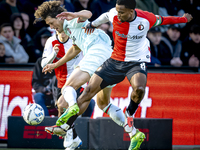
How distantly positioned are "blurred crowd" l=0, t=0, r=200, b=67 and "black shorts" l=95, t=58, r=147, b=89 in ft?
8.31

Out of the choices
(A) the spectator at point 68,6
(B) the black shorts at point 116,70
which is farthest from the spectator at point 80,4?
(B) the black shorts at point 116,70

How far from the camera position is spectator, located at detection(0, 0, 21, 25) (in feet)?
23.0

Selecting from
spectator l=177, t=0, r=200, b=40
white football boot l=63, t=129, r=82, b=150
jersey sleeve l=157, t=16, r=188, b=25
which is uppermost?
spectator l=177, t=0, r=200, b=40

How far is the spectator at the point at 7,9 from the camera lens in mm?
7008

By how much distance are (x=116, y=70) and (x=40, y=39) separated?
322cm

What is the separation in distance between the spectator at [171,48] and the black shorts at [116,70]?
313 cm

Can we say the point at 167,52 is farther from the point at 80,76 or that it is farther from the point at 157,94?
the point at 80,76

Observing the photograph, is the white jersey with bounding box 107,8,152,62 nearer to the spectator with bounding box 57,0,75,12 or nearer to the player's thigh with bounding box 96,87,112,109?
the player's thigh with bounding box 96,87,112,109

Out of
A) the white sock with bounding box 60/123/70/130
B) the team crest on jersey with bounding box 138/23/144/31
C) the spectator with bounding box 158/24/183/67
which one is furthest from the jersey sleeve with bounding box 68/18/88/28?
the spectator with bounding box 158/24/183/67

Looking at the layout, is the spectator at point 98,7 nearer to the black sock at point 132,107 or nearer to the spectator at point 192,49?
the spectator at point 192,49

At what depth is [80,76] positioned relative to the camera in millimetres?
4145

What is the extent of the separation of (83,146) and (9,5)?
3.83 metres

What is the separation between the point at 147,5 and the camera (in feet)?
24.4

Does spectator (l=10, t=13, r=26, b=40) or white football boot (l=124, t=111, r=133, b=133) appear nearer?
white football boot (l=124, t=111, r=133, b=133)
